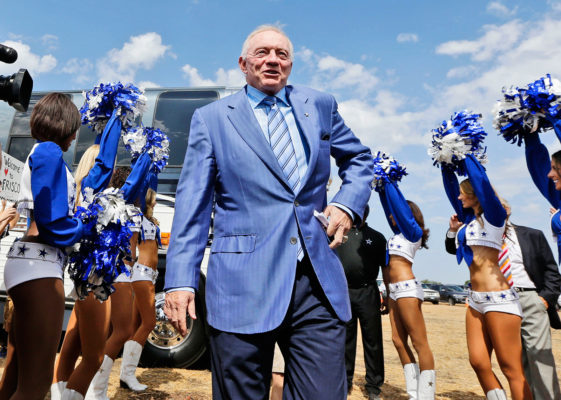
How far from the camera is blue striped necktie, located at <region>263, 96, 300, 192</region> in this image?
6.34 feet

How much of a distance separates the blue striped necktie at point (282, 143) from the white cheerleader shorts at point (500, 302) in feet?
8.19

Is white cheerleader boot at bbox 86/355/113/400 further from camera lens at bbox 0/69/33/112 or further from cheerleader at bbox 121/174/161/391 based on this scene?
camera lens at bbox 0/69/33/112

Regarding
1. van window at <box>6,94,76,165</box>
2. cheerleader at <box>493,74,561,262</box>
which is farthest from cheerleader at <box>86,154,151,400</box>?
van window at <box>6,94,76,165</box>

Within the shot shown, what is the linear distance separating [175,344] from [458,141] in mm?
3704

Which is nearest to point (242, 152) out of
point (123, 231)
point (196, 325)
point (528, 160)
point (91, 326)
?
point (123, 231)

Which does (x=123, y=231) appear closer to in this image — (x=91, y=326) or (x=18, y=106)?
(x=91, y=326)

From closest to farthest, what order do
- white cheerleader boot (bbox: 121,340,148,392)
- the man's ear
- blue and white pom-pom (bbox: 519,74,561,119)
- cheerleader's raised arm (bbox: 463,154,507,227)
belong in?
the man's ear
blue and white pom-pom (bbox: 519,74,561,119)
cheerleader's raised arm (bbox: 463,154,507,227)
white cheerleader boot (bbox: 121,340,148,392)

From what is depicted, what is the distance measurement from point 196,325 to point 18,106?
344cm

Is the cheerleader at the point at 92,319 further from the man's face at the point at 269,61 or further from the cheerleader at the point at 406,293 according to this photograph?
the cheerleader at the point at 406,293

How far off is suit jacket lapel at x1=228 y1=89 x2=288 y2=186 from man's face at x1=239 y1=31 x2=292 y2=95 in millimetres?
114

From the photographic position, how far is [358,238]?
227 inches

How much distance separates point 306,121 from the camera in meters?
2.03

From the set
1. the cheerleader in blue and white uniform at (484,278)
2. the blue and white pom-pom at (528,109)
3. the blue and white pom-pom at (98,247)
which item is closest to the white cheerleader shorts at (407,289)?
the cheerleader in blue and white uniform at (484,278)

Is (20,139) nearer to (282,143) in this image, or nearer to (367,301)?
(367,301)
